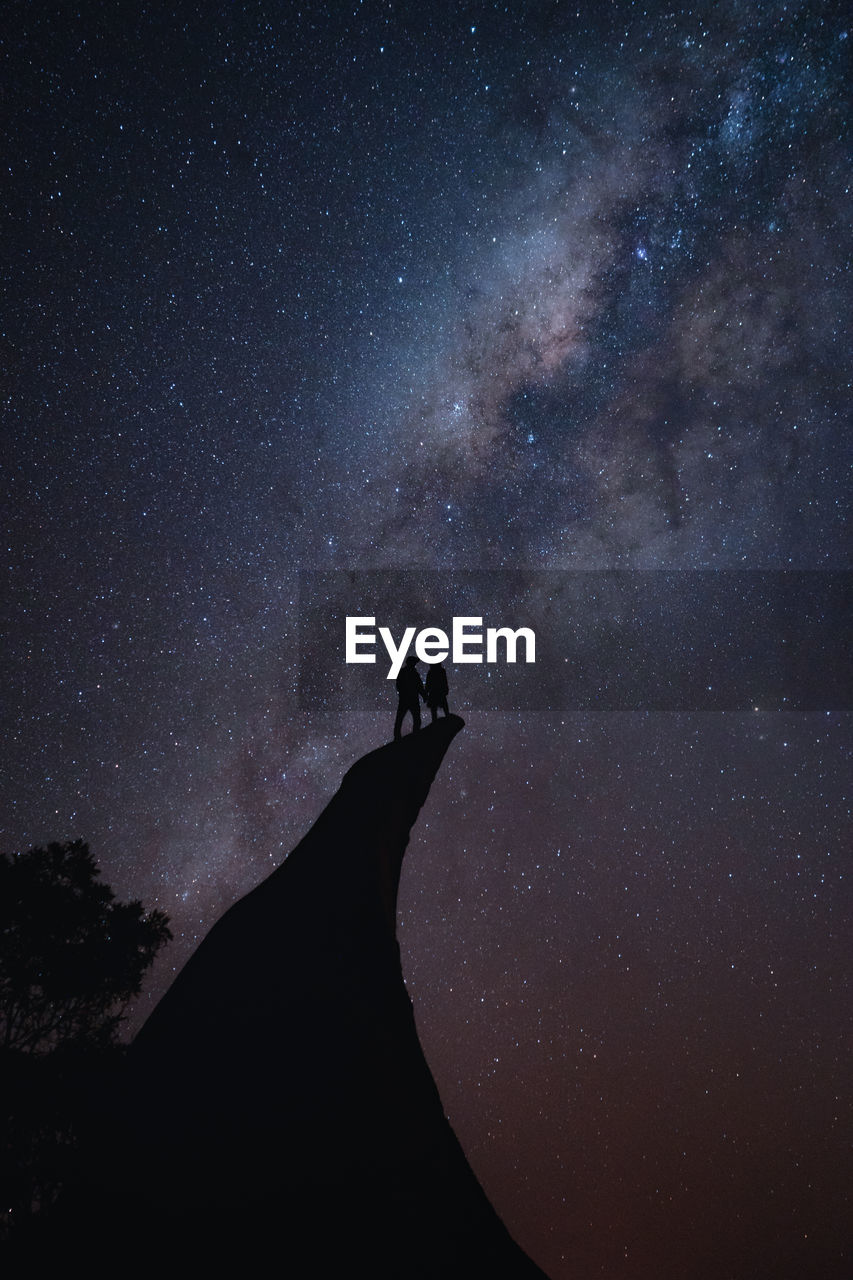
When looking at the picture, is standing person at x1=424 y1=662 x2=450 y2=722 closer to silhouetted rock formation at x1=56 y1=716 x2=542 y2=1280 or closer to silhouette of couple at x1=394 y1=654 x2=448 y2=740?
silhouette of couple at x1=394 y1=654 x2=448 y2=740

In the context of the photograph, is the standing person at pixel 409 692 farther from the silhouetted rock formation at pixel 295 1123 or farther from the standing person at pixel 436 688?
the silhouetted rock formation at pixel 295 1123

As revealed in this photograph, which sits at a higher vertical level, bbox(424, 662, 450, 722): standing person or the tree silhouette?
bbox(424, 662, 450, 722): standing person

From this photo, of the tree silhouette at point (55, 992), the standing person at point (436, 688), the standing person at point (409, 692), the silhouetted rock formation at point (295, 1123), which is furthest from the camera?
the standing person at point (436, 688)

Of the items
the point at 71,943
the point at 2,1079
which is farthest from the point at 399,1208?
the point at 71,943

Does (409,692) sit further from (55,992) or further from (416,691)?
(55,992)

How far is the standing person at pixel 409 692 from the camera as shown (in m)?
12.3

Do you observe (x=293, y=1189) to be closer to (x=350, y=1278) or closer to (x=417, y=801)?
(x=350, y=1278)

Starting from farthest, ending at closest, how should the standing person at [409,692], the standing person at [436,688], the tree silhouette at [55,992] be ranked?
the standing person at [436,688]
the standing person at [409,692]
the tree silhouette at [55,992]

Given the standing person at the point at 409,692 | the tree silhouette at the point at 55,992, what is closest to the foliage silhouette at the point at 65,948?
the tree silhouette at the point at 55,992

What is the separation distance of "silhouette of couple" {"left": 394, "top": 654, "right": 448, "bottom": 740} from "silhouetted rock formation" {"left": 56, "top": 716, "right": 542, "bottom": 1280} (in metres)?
5.77

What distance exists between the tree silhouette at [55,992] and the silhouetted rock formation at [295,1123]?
695cm

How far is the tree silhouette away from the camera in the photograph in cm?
1009

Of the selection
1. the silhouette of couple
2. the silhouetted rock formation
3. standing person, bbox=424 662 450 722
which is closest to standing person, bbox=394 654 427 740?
the silhouette of couple

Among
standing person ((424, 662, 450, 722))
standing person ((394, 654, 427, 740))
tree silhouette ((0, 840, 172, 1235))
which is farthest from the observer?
standing person ((424, 662, 450, 722))
